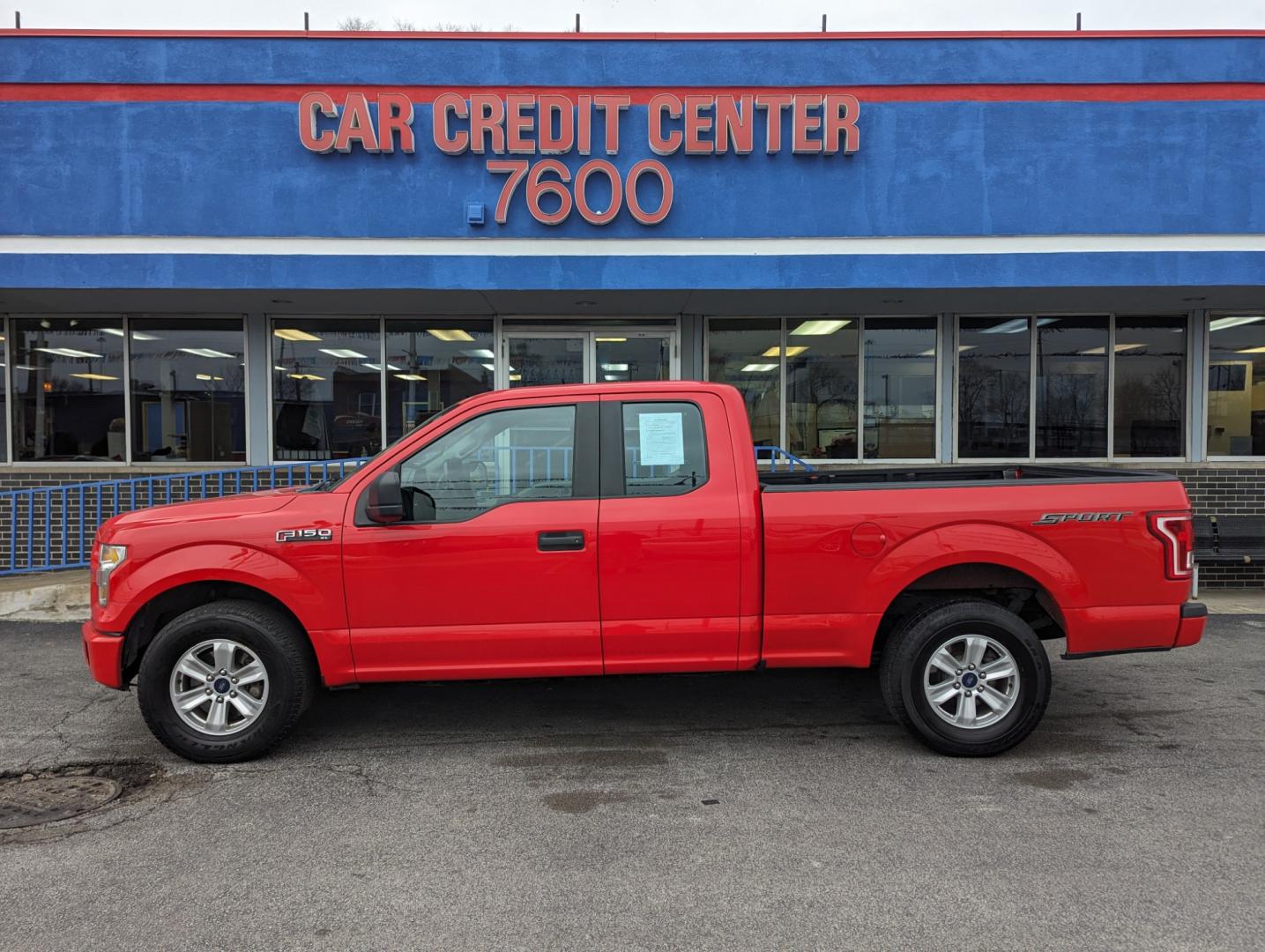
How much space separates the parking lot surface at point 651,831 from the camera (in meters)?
3.12

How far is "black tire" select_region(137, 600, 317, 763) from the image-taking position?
14.9 ft

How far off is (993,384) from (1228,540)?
312cm

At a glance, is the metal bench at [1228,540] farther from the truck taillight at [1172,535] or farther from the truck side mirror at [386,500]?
the truck side mirror at [386,500]

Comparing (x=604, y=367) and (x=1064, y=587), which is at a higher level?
(x=604, y=367)

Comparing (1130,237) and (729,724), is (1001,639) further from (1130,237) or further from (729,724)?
(1130,237)

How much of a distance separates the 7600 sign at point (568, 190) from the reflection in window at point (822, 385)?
2.56m

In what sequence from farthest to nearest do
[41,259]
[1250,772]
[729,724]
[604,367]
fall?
[604,367] → [41,259] → [729,724] → [1250,772]

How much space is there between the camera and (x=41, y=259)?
963 cm

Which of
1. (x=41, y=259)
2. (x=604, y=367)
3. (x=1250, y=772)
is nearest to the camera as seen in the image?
(x=1250, y=772)

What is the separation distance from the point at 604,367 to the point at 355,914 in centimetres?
858

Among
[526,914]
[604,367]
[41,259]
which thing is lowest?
[526,914]

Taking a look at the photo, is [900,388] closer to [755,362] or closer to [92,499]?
[755,362]

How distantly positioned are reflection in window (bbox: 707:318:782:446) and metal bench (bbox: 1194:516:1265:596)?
4760 mm

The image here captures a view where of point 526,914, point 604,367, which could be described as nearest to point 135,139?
point 604,367
